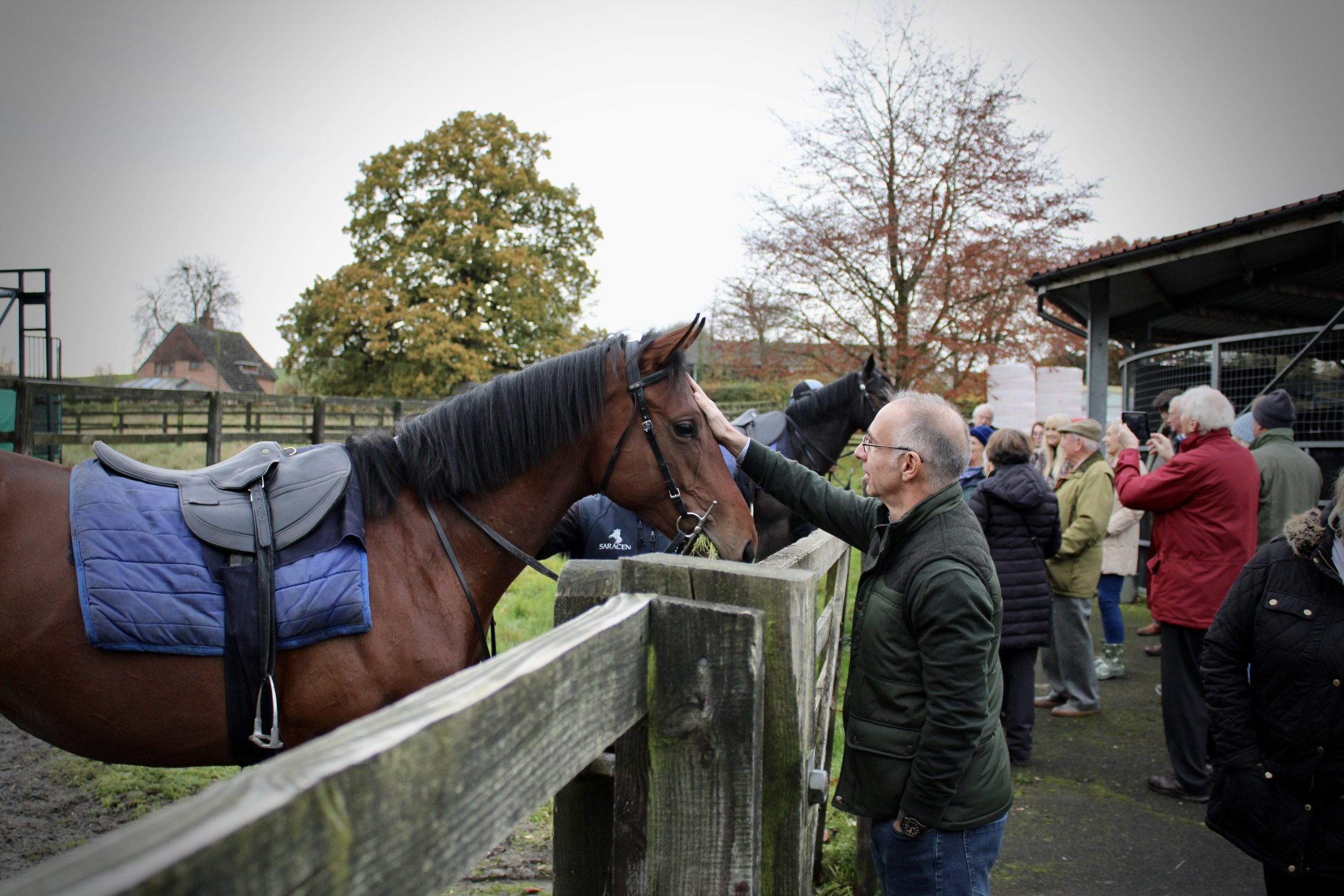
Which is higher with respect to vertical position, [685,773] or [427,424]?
[427,424]

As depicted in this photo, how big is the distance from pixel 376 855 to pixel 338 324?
87.2 ft

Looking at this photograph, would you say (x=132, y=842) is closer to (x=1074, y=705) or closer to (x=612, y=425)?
(x=612, y=425)

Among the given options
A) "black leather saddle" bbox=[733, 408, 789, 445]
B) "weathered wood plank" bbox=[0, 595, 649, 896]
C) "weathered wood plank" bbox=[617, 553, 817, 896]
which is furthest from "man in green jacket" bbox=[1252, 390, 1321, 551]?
"weathered wood plank" bbox=[0, 595, 649, 896]

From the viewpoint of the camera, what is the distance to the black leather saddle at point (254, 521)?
81.0 inches

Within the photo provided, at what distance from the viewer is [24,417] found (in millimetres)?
6348

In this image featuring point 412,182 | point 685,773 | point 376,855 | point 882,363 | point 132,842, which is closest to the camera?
point 132,842

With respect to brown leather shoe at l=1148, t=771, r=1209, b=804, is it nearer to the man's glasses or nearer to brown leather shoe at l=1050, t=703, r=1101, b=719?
brown leather shoe at l=1050, t=703, r=1101, b=719

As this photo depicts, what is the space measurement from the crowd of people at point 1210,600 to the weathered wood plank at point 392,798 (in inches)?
91.6

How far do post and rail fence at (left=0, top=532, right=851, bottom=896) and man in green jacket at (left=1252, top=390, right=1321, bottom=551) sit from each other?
4334mm

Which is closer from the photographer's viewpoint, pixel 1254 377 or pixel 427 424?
pixel 427 424

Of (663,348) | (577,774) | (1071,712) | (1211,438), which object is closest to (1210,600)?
(1211,438)

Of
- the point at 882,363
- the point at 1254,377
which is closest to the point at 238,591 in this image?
the point at 1254,377

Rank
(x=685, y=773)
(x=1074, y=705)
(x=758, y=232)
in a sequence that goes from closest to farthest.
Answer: (x=685, y=773)
(x=1074, y=705)
(x=758, y=232)

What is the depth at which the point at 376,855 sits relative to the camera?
0.64m
